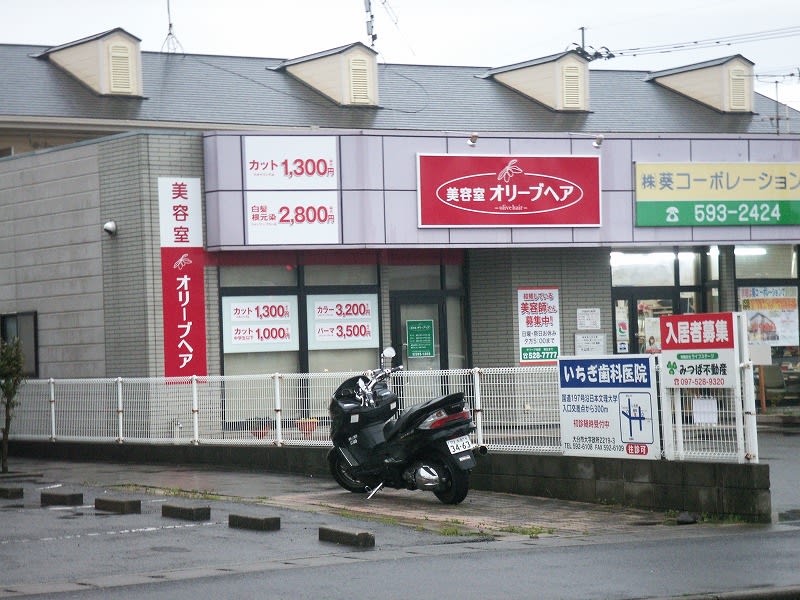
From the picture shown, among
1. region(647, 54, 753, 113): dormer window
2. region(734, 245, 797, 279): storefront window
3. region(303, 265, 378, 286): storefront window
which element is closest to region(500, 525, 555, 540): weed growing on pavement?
region(303, 265, 378, 286): storefront window

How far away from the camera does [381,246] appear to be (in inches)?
882

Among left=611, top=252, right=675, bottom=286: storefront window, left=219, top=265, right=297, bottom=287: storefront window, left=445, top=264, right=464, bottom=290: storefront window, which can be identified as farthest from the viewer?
left=611, top=252, right=675, bottom=286: storefront window

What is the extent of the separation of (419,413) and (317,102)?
1769 centimetres

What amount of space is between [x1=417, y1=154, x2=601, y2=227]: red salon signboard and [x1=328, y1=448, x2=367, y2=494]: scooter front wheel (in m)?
8.48

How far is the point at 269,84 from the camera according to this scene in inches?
1211

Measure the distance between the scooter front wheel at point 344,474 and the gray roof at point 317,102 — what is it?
1416cm

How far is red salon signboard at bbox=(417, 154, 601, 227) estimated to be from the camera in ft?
74.6

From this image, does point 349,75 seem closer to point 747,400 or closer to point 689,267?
point 689,267

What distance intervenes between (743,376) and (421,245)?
429 inches

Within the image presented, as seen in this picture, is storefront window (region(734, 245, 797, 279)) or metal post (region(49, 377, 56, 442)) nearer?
metal post (region(49, 377, 56, 442))

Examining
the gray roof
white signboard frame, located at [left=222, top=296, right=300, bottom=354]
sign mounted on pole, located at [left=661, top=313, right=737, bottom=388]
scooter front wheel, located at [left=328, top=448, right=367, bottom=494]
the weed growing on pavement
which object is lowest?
the weed growing on pavement

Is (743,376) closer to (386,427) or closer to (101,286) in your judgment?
(386,427)

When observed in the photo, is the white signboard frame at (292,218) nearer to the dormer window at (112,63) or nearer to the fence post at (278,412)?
the fence post at (278,412)

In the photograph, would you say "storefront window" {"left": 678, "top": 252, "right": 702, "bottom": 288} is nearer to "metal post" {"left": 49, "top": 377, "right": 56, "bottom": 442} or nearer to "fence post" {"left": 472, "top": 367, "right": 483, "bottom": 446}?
"fence post" {"left": 472, "top": 367, "right": 483, "bottom": 446}
